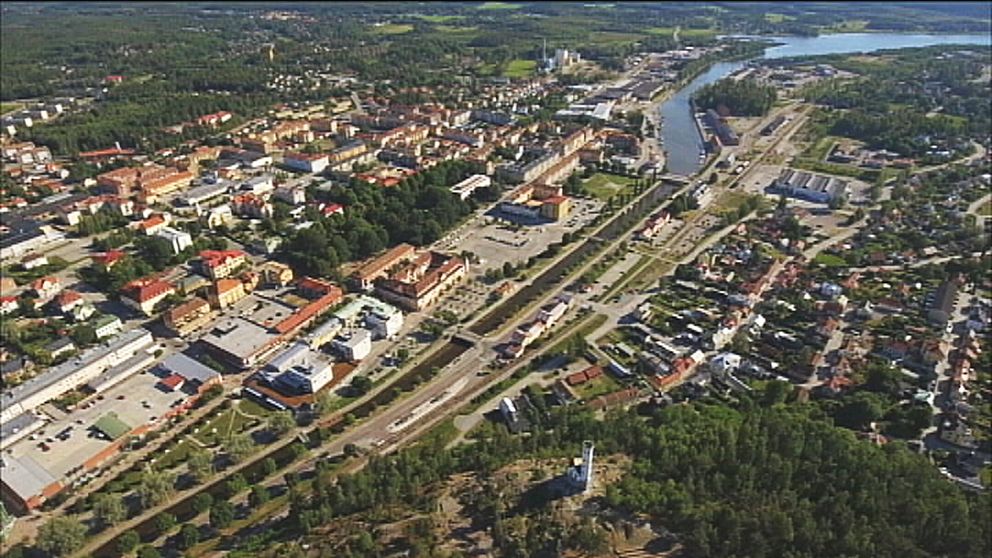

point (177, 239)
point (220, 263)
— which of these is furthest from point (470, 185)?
point (177, 239)

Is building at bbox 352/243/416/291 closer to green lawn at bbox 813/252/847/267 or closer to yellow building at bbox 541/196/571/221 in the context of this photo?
yellow building at bbox 541/196/571/221

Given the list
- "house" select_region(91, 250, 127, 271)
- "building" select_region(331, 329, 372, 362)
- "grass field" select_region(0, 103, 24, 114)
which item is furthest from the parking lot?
"grass field" select_region(0, 103, 24, 114)

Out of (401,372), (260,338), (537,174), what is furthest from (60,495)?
(537,174)

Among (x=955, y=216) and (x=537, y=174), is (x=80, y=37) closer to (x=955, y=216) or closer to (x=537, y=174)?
(x=537, y=174)

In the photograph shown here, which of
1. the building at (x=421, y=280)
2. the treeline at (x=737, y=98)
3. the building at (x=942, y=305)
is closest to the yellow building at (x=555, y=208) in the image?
the building at (x=421, y=280)

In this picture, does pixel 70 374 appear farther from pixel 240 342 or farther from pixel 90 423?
pixel 240 342
